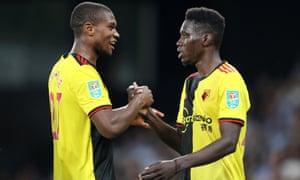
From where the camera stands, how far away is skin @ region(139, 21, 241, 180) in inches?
322

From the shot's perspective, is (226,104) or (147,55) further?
(147,55)

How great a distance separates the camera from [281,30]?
639 inches

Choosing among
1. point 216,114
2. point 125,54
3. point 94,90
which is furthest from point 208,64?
point 125,54

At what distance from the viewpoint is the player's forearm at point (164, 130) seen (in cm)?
922

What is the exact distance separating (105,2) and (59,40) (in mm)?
979

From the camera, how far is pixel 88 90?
28.1 feet

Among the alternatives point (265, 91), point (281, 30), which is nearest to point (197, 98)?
point (265, 91)

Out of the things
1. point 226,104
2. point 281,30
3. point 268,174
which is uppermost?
point 281,30

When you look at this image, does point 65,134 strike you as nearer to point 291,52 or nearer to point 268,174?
point 268,174

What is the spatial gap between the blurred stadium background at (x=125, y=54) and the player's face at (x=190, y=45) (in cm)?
680

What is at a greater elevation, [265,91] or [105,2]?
[105,2]

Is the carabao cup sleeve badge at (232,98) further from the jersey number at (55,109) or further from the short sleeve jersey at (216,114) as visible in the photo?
the jersey number at (55,109)

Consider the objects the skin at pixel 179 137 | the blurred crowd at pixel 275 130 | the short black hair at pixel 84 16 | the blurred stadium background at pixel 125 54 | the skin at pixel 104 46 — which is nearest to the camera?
the skin at pixel 179 137

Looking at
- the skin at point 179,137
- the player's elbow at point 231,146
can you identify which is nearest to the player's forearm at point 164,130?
the skin at point 179,137
